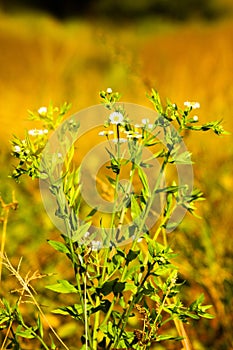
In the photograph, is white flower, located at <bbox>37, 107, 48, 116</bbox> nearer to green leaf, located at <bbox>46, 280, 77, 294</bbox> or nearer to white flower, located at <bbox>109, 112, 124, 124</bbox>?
white flower, located at <bbox>109, 112, 124, 124</bbox>

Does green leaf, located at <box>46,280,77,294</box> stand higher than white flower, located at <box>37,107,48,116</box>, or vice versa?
white flower, located at <box>37,107,48,116</box>

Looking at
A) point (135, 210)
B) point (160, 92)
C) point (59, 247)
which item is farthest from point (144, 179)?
point (160, 92)

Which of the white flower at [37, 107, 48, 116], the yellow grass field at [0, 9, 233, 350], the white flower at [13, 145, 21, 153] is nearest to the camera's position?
the white flower at [13, 145, 21, 153]

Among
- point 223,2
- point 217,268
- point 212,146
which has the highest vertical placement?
point 223,2

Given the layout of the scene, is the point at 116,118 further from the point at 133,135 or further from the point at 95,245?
the point at 95,245

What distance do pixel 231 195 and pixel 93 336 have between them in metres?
1.15

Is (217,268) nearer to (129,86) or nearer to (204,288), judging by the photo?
(204,288)

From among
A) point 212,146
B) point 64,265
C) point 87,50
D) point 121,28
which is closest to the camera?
point 64,265

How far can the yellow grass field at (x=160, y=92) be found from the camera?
1.92 m

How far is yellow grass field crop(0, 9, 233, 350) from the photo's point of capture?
192 cm

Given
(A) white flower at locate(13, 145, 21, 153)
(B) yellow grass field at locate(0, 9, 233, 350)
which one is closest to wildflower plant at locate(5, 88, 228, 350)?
(A) white flower at locate(13, 145, 21, 153)

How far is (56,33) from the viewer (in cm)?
705

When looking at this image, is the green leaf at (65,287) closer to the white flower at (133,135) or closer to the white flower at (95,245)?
the white flower at (95,245)

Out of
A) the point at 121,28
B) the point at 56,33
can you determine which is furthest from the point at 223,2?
the point at 56,33
